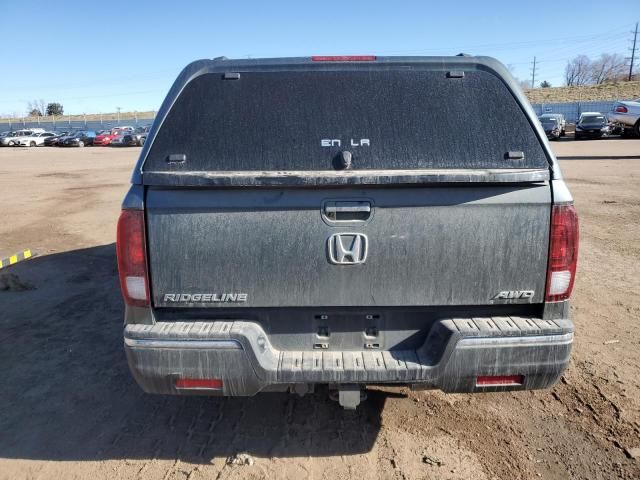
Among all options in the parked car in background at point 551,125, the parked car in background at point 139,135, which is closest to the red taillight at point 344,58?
the parked car in background at point 551,125

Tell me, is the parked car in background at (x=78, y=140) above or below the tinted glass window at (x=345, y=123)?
below

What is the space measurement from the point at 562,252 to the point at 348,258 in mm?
1077

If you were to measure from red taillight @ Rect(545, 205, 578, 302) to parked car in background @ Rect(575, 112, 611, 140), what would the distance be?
33.8 meters

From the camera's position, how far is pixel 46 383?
13.4 feet

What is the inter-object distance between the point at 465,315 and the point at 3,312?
5027mm

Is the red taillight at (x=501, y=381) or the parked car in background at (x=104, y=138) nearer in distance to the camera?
the red taillight at (x=501, y=381)

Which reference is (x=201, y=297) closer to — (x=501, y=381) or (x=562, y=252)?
(x=501, y=381)

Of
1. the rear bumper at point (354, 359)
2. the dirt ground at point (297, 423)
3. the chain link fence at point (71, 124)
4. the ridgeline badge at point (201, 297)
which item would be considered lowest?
the dirt ground at point (297, 423)

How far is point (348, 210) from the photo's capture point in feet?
8.58

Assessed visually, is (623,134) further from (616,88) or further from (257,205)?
(616,88)

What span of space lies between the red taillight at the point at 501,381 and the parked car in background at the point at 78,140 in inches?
2051

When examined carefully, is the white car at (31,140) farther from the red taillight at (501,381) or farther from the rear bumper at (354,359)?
the red taillight at (501,381)

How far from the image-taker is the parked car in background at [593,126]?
31.9 m

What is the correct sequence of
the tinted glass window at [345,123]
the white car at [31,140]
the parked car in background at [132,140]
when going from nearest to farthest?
1. the tinted glass window at [345,123]
2. the parked car in background at [132,140]
3. the white car at [31,140]
